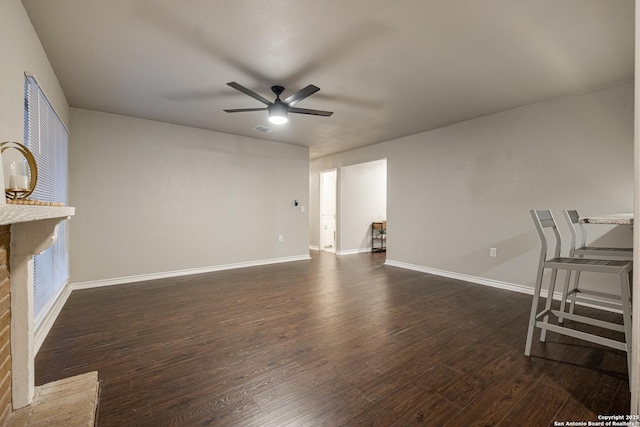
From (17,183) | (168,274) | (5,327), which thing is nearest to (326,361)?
(5,327)

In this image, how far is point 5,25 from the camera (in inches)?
65.1

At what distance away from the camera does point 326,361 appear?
6.62 ft

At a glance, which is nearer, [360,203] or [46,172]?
[46,172]

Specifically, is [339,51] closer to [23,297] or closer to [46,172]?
[23,297]

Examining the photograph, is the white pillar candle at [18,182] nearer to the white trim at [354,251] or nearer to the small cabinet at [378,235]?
the white trim at [354,251]

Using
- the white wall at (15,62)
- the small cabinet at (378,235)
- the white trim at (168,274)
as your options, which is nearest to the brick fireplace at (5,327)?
the white wall at (15,62)

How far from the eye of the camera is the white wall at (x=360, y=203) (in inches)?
259

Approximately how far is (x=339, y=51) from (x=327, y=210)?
16.9ft

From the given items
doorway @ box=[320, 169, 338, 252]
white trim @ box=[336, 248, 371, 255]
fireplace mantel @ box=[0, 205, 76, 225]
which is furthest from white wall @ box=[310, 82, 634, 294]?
fireplace mantel @ box=[0, 205, 76, 225]

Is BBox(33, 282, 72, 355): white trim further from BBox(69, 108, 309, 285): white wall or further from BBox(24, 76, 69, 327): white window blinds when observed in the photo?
BBox(69, 108, 309, 285): white wall

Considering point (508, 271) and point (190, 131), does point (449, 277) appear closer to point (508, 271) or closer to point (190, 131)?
point (508, 271)

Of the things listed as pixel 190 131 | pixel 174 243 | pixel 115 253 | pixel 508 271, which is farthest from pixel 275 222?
pixel 508 271

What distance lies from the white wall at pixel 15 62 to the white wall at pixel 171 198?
6.06ft

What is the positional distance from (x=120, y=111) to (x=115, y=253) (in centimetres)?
201
